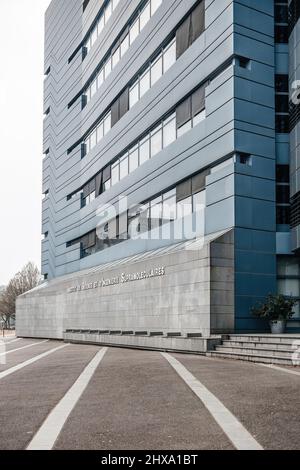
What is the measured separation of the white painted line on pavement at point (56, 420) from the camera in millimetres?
6584

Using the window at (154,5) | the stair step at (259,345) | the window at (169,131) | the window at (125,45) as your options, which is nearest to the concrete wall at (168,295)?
the stair step at (259,345)

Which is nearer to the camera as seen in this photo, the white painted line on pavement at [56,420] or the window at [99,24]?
the white painted line on pavement at [56,420]

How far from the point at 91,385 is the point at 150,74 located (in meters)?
28.0

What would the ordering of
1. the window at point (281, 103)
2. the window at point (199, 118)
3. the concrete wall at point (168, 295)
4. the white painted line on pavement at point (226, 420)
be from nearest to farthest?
the white painted line on pavement at point (226, 420) → the concrete wall at point (168, 295) → the window at point (281, 103) → the window at point (199, 118)

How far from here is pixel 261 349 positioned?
18.4 meters

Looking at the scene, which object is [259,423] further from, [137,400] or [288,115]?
[288,115]

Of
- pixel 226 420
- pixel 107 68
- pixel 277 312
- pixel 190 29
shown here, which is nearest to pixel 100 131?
pixel 107 68

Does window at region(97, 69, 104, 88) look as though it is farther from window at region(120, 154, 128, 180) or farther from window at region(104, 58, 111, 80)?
window at region(120, 154, 128, 180)

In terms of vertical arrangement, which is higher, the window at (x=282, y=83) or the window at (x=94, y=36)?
the window at (x=94, y=36)

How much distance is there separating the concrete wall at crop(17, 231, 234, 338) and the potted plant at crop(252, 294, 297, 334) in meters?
1.43

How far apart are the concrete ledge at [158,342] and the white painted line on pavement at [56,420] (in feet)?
32.3

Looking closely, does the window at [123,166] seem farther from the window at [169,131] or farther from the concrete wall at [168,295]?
the concrete wall at [168,295]

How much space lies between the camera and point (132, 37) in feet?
131
